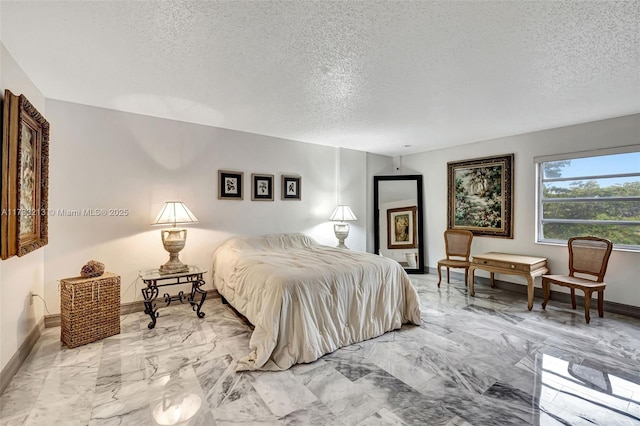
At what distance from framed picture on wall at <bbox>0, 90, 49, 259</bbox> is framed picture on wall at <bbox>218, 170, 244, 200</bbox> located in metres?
1.78

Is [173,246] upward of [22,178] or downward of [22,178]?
downward

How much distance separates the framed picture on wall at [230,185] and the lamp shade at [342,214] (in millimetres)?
1604

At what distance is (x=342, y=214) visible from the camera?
193 inches

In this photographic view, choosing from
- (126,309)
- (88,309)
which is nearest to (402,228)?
(126,309)

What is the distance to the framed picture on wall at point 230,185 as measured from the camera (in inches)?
158

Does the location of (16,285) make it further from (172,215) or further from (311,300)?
(311,300)

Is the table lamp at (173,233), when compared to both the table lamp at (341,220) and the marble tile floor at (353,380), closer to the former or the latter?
the marble tile floor at (353,380)

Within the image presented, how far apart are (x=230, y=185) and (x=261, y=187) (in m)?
0.48

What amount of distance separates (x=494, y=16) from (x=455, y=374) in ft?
7.85

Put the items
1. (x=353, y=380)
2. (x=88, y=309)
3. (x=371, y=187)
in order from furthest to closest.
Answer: (x=371, y=187) < (x=88, y=309) < (x=353, y=380)

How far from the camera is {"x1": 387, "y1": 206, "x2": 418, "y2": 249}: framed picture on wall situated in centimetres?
550

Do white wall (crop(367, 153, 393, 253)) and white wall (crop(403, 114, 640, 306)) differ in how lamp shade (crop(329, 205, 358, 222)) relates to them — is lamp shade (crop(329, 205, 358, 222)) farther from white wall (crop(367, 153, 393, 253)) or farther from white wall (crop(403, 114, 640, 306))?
white wall (crop(403, 114, 640, 306))

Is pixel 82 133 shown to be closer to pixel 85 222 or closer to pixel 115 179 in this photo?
pixel 115 179

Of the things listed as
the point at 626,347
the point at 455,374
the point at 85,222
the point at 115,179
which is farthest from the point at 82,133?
the point at 626,347
